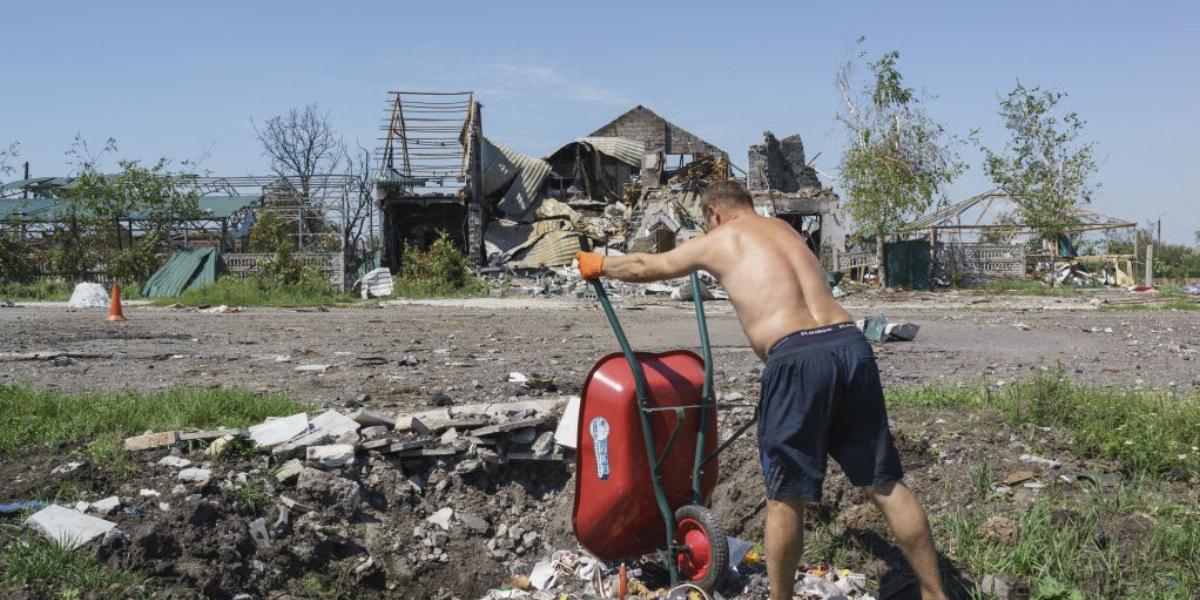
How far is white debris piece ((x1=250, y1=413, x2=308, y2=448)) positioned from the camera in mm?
4406

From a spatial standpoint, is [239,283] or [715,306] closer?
[715,306]

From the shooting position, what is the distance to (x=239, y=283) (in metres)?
19.1

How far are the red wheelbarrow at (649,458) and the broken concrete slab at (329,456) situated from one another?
1.30 meters

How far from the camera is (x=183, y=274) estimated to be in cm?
2252

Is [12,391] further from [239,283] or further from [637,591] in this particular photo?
[239,283]

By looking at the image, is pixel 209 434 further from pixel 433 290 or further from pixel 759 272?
pixel 433 290

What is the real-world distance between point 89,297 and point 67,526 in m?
18.1

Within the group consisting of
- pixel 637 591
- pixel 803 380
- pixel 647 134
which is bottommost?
pixel 637 591

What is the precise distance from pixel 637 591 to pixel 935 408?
8.23ft

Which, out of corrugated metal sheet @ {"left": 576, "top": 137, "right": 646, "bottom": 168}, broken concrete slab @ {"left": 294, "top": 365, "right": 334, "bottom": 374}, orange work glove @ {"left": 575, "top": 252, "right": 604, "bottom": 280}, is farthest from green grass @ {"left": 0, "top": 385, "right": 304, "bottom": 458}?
corrugated metal sheet @ {"left": 576, "top": 137, "right": 646, "bottom": 168}

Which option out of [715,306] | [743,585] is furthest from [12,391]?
[715,306]

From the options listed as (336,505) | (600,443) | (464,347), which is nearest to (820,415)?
(600,443)

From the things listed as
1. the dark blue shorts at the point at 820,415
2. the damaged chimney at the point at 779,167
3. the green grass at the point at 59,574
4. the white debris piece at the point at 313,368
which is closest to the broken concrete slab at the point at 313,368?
the white debris piece at the point at 313,368

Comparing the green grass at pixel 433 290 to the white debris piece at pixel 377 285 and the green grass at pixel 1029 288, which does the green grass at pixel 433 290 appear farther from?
the green grass at pixel 1029 288
